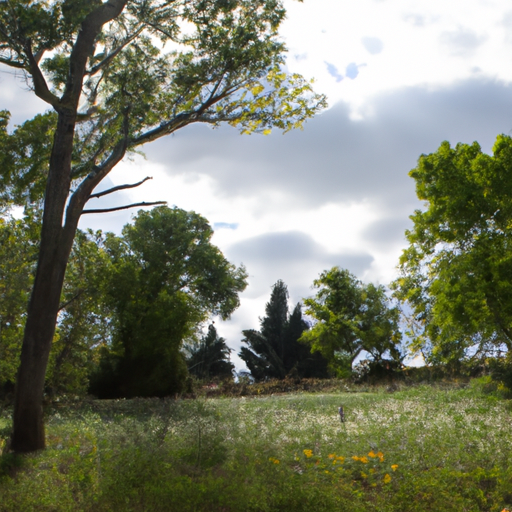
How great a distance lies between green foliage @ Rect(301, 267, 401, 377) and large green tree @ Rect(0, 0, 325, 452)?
29372 mm

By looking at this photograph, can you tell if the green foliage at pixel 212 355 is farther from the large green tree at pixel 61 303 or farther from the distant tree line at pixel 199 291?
the large green tree at pixel 61 303

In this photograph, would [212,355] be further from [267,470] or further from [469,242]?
[267,470]

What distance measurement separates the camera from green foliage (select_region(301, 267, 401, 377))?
39562mm

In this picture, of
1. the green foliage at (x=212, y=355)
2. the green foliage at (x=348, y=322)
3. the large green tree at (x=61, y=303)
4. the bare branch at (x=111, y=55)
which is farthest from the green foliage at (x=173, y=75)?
the green foliage at (x=212, y=355)

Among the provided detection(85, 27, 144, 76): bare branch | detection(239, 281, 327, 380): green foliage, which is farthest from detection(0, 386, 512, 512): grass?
detection(239, 281, 327, 380): green foliage

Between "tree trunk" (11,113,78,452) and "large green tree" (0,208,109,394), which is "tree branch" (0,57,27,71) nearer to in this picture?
"tree trunk" (11,113,78,452)

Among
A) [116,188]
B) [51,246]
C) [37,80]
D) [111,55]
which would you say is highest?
[111,55]

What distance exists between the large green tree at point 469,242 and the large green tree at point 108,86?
993 centimetres

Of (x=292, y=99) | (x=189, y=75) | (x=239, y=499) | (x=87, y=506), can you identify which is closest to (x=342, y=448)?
(x=239, y=499)

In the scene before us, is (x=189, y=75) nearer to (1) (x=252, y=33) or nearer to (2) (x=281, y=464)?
(1) (x=252, y=33)

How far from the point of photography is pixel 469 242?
62.2 feet

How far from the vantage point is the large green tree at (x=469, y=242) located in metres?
17.0

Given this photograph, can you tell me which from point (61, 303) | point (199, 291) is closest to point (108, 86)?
point (61, 303)

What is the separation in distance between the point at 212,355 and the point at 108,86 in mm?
35346
